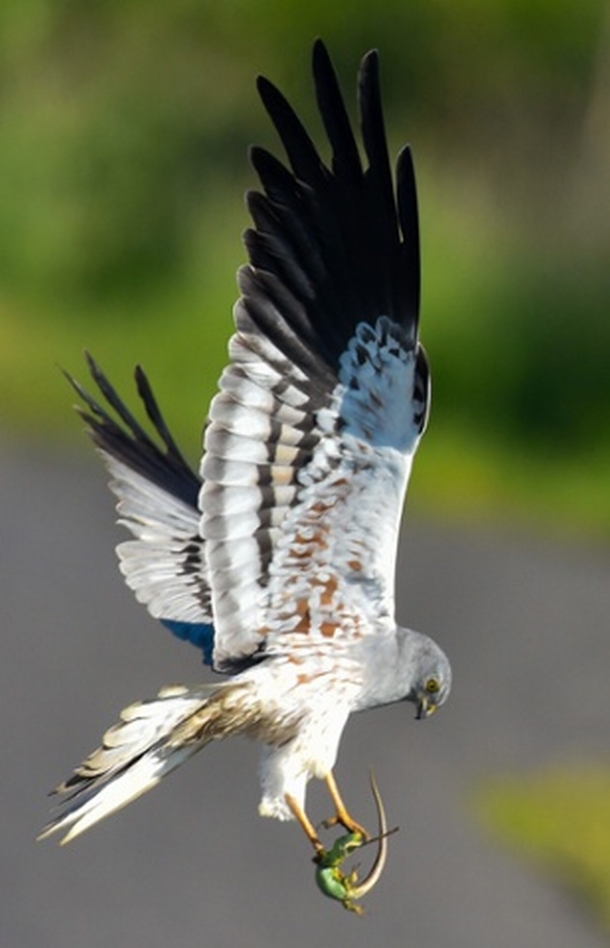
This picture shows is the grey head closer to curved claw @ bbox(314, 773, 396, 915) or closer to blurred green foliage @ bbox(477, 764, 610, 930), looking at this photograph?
curved claw @ bbox(314, 773, 396, 915)

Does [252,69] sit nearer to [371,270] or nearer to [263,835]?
[263,835]

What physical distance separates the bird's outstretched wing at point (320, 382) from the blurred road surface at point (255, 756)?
11.0 ft

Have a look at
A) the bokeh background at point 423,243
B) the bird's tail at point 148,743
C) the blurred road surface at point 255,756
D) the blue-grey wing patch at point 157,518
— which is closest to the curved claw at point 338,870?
the bird's tail at point 148,743

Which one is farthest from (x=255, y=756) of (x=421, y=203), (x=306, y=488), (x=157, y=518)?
(x=421, y=203)

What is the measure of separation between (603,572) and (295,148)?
23.1 ft

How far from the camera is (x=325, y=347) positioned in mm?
6070

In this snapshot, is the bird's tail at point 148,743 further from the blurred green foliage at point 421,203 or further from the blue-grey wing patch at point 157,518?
the blurred green foliage at point 421,203

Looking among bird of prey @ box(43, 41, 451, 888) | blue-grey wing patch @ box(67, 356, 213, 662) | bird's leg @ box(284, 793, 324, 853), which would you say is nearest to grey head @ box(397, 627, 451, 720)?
bird of prey @ box(43, 41, 451, 888)

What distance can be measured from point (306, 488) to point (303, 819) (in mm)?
631

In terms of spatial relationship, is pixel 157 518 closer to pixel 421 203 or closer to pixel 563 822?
pixel 563 822

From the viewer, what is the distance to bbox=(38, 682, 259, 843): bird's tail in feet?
19.3

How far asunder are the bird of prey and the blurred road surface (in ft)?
10.5

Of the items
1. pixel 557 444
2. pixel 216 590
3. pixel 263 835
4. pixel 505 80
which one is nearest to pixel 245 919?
pixel 263 835

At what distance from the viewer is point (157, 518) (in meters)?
6.85
